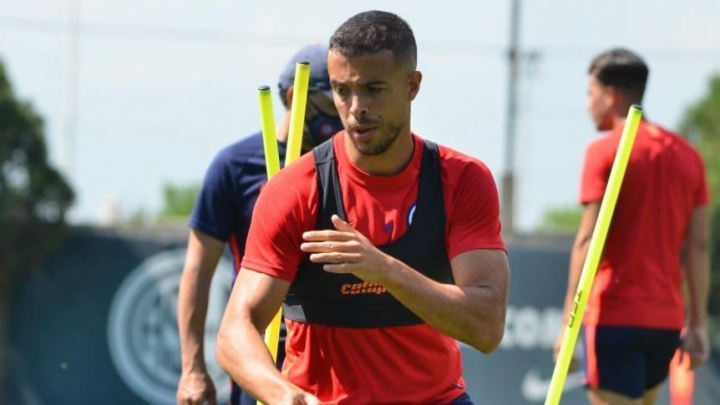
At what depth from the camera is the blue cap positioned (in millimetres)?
6621

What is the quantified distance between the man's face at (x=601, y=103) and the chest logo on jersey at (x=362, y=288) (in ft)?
10.5

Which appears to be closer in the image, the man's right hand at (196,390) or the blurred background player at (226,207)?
the blurred background player at (226,207)

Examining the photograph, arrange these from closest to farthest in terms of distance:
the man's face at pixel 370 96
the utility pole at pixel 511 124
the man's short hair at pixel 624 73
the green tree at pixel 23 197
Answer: the man's face at pixel 370 96
the man's short hair at pixel 624 73
the green tree at pixel 23 197
the utility pole at pixel 511 124

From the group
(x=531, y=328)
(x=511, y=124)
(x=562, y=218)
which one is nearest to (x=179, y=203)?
(x=562, y=218)

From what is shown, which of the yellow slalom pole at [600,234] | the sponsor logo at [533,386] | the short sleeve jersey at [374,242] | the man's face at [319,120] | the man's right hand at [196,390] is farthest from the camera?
the sponsor logo at [533,386]

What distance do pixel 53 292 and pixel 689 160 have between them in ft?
34.2

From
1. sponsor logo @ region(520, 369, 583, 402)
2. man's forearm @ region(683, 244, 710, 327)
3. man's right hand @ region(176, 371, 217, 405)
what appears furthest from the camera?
sponsor logo @ region(520, 369, 583, 402)

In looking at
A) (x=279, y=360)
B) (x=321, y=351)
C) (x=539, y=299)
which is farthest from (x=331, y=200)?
(x=539, y=299)

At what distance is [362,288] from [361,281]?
23 millimetres

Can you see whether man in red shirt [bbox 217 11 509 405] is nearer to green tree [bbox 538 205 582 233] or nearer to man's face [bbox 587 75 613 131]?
man's face [bbox 587 75 613 131]

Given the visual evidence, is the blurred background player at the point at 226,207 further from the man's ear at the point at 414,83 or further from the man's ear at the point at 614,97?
the man's ear at the point at 614,97

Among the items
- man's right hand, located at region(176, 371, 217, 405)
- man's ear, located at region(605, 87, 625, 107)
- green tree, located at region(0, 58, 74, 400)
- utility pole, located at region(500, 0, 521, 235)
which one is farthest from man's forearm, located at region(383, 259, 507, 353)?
utility pole, located at region(500, 0, 521, 235)

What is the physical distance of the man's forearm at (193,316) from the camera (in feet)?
22.2

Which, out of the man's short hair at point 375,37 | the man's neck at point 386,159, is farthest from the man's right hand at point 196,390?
the man's short hair at point 375,37
